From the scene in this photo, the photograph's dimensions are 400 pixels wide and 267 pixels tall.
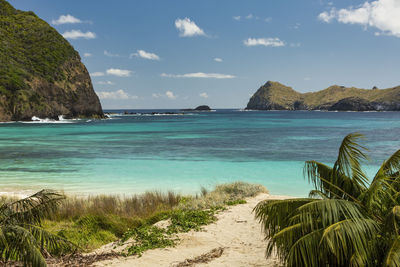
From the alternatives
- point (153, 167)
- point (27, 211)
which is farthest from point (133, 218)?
point (153, 167)

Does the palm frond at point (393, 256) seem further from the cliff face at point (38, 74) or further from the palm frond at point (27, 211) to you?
the cliff face at point (38, 74)

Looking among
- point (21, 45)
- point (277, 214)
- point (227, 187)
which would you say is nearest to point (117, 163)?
point (227, 187)

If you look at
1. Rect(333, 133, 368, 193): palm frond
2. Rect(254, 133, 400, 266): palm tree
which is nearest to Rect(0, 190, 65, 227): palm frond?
Rect(254, 133, 400, 266): palm tree

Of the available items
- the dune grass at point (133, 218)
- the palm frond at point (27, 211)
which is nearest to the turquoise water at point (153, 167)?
the dune grass at point (133, 218)

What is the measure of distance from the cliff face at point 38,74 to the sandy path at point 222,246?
79802 mm

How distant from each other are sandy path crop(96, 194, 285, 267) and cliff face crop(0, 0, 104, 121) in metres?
79.8

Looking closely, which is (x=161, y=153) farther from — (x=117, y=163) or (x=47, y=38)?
(x=47, y=38)

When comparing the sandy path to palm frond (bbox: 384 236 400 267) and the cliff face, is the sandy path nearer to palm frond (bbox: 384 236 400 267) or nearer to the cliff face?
palm frond (bbox: 384 236 400 267)

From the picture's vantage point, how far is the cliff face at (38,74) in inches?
3086

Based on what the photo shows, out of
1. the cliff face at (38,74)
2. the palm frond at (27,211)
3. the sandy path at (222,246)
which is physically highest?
the cliff face at (38,74)

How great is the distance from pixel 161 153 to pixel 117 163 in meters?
6.32

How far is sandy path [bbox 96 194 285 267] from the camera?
23.2ft

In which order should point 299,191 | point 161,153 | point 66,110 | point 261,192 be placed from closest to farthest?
point 261,192 → point 299,191 → point 161,153 → point 66,110

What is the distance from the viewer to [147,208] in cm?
1138
